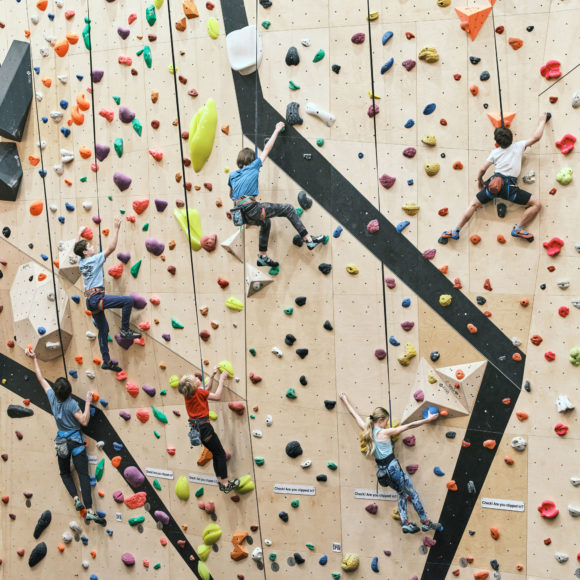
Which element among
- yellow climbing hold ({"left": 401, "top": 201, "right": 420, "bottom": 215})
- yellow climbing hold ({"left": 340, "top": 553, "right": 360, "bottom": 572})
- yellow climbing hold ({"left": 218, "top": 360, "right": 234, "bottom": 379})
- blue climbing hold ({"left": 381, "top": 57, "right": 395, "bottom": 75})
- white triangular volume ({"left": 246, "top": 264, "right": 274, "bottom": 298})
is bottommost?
yellow climbing hold ({"left": 340, "top": 553, "right": 360, "bottom": 572})

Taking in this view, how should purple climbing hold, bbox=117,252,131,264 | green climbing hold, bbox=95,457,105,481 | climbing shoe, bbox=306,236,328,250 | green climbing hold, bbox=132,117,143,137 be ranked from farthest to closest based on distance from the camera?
green climbing hold, bbox=95,457,105,481
purple climbing hold, bbox=117,252,131,264
green climbing hold, bbox=132,117,143,137
climbing shoe, bbox=306,236,328,250

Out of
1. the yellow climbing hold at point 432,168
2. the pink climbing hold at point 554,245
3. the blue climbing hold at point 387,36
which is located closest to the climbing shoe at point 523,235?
the pink climbing hold at point 554,245

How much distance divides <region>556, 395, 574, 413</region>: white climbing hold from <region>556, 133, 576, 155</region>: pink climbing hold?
5.86 ft

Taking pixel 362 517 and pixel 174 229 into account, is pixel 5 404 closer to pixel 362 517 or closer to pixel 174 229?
pixel 174 229

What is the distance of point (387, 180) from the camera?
512 cm

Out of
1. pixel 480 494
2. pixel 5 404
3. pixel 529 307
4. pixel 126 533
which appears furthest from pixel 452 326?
pixel 5 404

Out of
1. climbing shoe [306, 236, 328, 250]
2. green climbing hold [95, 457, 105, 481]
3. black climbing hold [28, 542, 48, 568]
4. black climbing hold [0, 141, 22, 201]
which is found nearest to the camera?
climbing shoe [306, 236, 328, 250]

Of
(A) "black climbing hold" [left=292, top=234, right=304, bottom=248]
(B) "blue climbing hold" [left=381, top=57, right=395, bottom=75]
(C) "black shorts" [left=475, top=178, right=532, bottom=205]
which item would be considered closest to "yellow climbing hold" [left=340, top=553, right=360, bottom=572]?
(A) "black climbing hold" [left=292, top=234, right=304, bottom=248]

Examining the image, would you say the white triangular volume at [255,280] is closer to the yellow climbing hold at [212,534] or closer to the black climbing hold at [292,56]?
the black climbing hold at [292,56]

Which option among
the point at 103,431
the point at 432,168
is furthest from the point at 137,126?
the point at 103,431

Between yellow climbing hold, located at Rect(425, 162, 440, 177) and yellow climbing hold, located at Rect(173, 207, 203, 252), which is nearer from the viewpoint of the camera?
yellow climbing hold, located at Rect(425, 162, 440, 177)

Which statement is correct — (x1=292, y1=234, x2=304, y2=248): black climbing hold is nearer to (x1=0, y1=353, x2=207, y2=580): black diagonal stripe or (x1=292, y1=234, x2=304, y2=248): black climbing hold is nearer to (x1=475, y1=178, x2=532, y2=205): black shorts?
(x1=475, y1=178, x2=532, y2=205): black shorts

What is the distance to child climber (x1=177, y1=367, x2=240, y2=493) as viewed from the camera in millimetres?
5176

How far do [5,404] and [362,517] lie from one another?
139 inches
